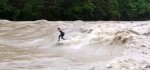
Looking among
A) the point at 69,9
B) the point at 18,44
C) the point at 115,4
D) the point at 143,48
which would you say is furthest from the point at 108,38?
the point at 115,4

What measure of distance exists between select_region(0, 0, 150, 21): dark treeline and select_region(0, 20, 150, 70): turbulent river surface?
2134 centimetres

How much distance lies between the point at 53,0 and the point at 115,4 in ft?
40.9

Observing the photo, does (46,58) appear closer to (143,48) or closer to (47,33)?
(143,48)

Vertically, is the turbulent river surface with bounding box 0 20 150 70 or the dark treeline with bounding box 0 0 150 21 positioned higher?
the turbulent river surface with bounding box 0 20 150 70

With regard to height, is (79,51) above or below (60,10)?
above

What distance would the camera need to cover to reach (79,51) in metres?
17.0

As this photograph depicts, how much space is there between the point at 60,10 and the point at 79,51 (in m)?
30.3

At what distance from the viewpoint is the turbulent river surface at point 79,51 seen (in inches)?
496

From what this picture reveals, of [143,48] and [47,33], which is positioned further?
[47,33]

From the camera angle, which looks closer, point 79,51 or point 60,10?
point 79,51

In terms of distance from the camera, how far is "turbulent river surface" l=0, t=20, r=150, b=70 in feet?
41.3

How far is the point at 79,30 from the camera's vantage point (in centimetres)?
2292

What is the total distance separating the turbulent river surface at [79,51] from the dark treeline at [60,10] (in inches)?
840

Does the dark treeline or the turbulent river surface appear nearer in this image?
the turbulent river surface
